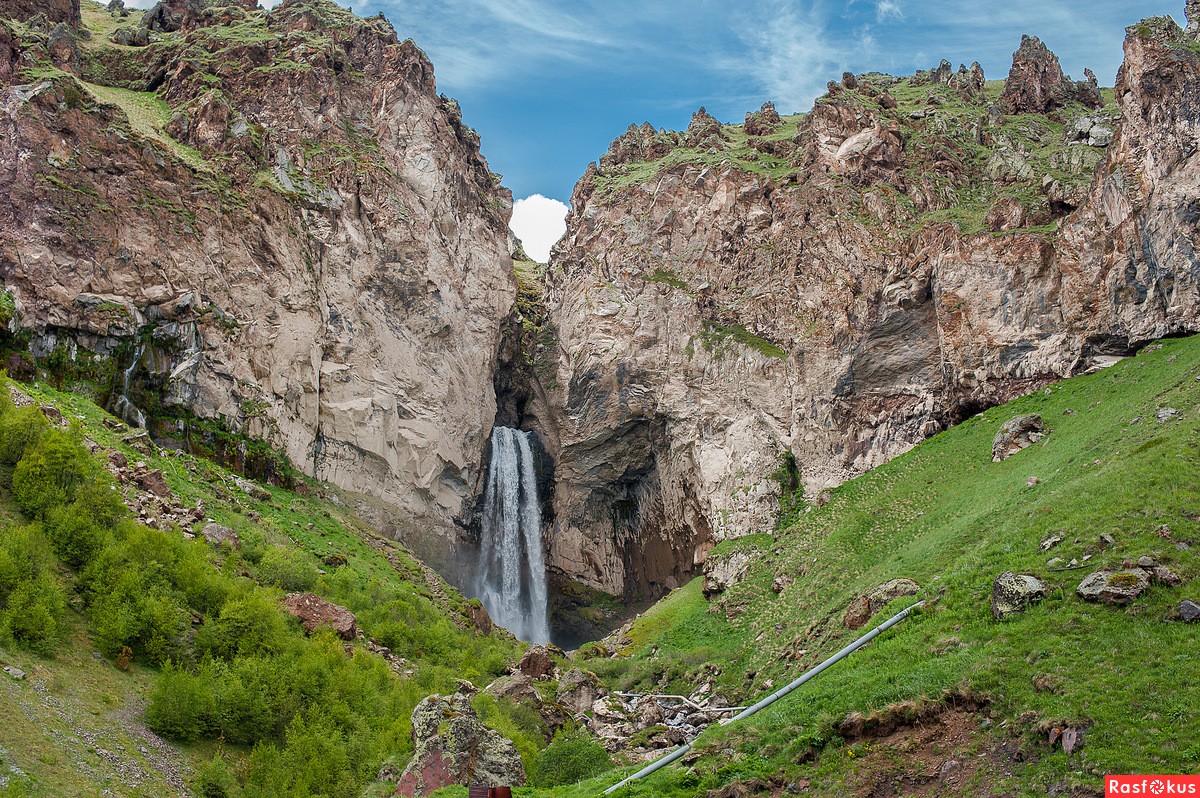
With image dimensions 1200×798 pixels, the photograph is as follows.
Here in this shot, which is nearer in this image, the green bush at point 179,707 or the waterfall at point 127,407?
the green bush at point 179,707

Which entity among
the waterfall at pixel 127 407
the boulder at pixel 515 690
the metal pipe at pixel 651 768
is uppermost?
the waterfall at pixel 127 407

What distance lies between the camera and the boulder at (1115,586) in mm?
20438

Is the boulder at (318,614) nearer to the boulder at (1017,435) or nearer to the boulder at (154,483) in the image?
the boulder at (154,483)

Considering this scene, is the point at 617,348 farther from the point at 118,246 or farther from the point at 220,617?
the point at 220,617

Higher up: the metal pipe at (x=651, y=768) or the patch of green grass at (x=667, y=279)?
the patch of green grass at (x=667, y=279)

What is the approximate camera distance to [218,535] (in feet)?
119

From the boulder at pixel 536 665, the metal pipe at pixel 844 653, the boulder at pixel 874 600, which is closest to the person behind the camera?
Result: the metal pipe at pixel 844 653

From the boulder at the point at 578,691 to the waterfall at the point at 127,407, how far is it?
28.1 meters

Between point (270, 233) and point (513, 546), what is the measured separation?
1255 inches

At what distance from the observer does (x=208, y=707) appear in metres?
25.3

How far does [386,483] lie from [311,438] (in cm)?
667

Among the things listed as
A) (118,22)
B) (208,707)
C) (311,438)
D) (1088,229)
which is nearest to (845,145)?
(1088,229)

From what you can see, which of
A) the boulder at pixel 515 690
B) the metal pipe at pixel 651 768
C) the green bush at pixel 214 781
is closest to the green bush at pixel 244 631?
the green bush at pixel 214 781

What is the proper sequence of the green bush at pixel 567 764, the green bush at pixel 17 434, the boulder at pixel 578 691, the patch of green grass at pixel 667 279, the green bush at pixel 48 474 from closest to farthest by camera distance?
the green bush at pixel 567 764
the green bush at pixel 48 474
the green bush at pixel 17 434
the boulder at pixel 578 691
the patch of green grass at pixel 667 279
